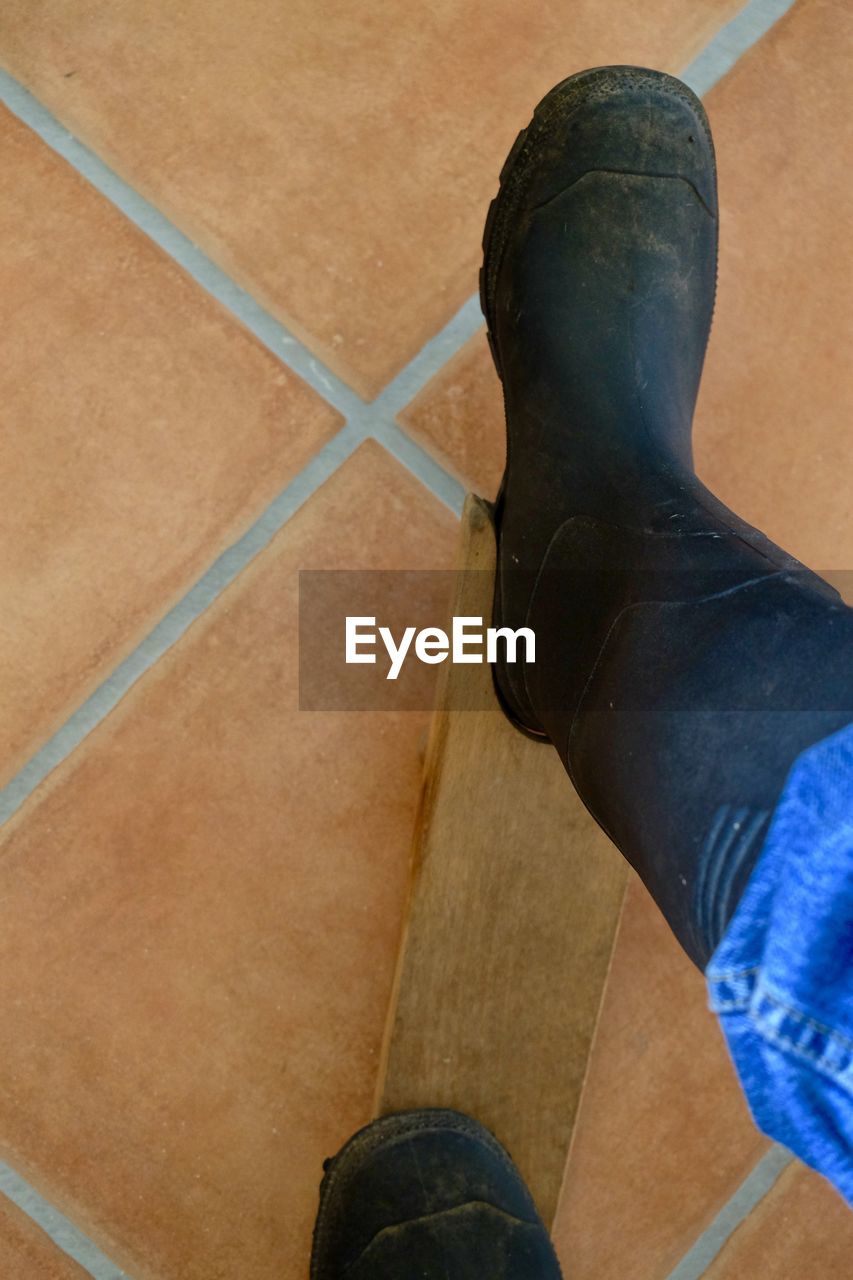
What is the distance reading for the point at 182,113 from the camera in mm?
814

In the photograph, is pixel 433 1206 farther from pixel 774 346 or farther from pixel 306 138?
pixel 306 138

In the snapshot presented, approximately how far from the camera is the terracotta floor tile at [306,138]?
81 centimetres

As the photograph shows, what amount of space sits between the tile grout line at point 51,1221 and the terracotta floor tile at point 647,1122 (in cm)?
36

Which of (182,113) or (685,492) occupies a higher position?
(182,113)

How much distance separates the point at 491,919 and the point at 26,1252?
449 mm

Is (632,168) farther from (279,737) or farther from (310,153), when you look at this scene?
(279,737)

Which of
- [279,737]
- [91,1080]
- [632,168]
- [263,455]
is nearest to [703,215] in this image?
[632,168]

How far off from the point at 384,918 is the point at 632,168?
588 millimetres

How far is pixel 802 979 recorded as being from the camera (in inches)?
15.8

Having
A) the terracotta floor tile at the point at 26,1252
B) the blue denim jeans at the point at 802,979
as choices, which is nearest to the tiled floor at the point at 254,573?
the terracotta floor tile at the point at 26,1252

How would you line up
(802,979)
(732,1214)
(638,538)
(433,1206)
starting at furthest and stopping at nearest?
1. (732,1214)
2. (433,1206)
3. (638,538)
4. (802,979)

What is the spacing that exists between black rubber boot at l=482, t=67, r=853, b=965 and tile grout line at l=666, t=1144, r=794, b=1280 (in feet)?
Answer: 1.46

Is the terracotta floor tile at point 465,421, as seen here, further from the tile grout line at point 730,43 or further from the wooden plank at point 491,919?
the tile grout line at point 730,43

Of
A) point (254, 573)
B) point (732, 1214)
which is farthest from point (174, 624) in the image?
point (732, 1214)
